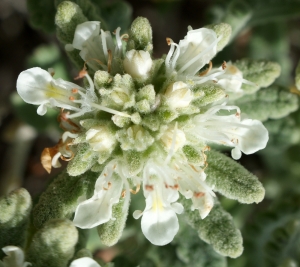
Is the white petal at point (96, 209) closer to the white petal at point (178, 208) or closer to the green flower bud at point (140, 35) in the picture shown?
the white petal at point (178, 208)

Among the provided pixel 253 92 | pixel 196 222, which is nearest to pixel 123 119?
pixel 196 222

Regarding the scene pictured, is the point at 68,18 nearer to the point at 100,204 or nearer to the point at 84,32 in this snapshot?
the point at 84,32

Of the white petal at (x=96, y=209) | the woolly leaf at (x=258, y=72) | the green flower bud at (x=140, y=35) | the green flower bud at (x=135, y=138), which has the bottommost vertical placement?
the white petal at (x=96, y=209)

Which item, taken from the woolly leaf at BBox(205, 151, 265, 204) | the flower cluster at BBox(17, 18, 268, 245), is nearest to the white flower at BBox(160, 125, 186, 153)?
the flower cluster at BBox(17, 18, 268, 245)

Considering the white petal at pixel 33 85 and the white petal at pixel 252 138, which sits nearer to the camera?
the white petal at pixel 33 85

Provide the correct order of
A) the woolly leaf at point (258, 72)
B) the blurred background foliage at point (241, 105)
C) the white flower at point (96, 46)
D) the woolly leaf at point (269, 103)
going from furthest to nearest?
the blurred background foliage at point (241, 105) → the woolly leaf at point (269, 103) → the woolly leaf at point (258, 72) → the white flower at point (96, 46)

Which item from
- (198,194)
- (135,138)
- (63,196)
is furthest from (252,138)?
(63,196)

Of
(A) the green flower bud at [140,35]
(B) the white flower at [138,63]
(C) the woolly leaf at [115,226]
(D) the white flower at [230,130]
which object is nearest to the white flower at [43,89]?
(B) the white flower at [138,63]
